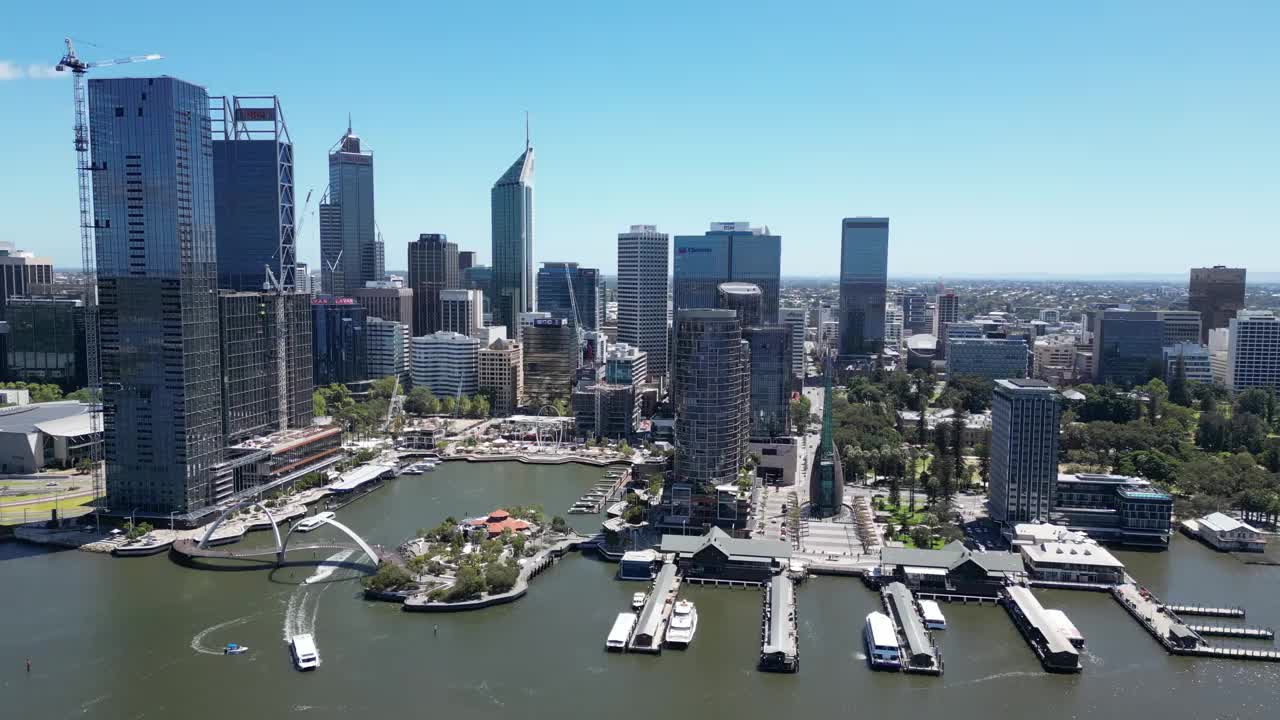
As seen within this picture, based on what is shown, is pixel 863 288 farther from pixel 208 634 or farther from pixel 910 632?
pixel 208 634

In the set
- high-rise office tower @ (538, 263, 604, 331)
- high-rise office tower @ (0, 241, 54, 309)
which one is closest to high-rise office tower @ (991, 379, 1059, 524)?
high-rise office tower @ (538, 263, 604, 331)

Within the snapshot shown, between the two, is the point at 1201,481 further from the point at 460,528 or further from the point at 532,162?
the point at 532,162

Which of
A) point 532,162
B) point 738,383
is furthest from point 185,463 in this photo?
point 532,162

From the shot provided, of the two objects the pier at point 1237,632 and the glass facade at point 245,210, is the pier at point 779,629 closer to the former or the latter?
the pier at point 1237,632

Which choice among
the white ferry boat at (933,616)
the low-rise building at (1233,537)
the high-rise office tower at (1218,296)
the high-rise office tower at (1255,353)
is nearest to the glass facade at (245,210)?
the white ferry boat at (933,616)

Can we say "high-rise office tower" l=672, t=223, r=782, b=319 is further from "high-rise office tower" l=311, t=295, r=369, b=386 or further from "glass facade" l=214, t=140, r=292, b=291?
"glass facade" l=214, t=140, r=292, b=291

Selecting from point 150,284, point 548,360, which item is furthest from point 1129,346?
point 150,284
